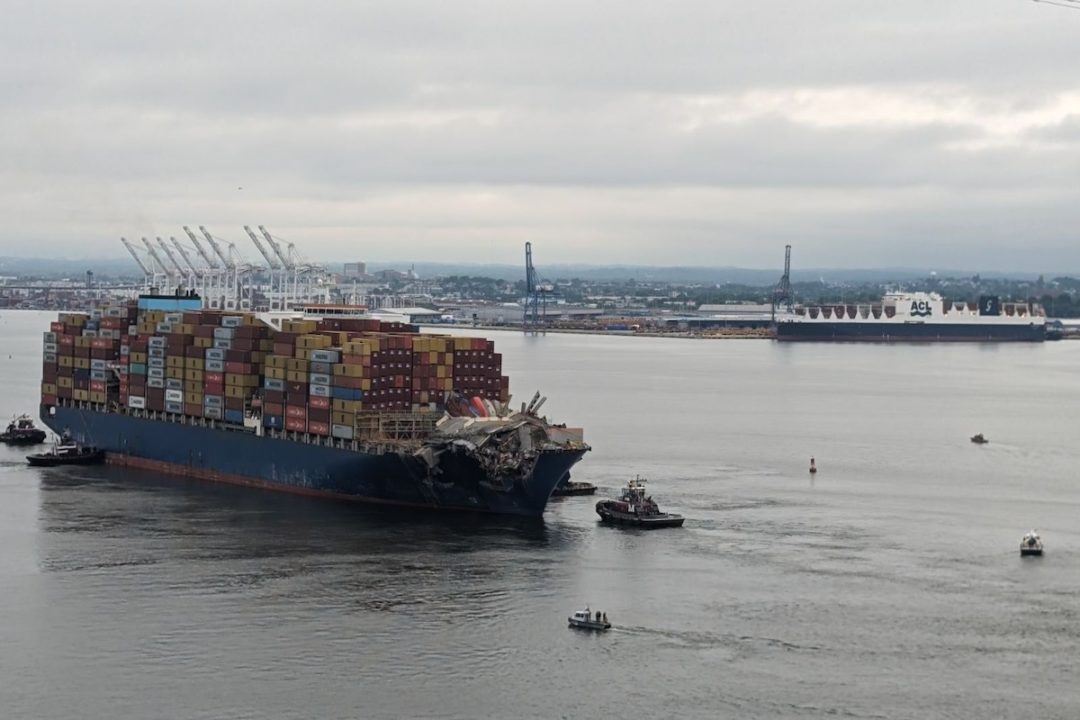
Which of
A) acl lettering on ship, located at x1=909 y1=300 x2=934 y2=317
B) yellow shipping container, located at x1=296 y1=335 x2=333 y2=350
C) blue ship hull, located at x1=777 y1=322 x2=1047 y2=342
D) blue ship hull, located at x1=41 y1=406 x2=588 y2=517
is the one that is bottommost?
blue ship hull, located at x1=41 y1=406 x2=588 y2=517

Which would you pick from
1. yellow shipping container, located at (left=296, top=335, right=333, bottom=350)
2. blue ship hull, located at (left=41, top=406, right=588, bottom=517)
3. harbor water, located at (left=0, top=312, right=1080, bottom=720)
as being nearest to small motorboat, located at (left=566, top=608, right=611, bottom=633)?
harbor water, located at (left=0, top=312, right=1080, bottom=720)

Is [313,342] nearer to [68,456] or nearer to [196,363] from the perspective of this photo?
[196,363]

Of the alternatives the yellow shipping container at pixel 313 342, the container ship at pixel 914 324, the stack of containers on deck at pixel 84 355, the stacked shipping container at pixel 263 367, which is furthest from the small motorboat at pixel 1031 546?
the container ship at pixel 914 324

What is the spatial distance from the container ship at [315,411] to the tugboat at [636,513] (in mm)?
1587

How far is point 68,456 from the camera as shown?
57062mm

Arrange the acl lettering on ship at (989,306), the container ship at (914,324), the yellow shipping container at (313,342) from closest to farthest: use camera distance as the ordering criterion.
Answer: the yellow shipping container at (313,342) → the container ship at (914,324) → the acl lettering on ship at (989,306)

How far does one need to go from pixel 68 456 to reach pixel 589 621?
2965 cm

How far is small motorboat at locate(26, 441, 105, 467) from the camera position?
56281 millimetres

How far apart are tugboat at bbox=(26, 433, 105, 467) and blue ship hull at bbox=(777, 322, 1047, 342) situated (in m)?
129

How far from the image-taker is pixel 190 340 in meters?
54.7

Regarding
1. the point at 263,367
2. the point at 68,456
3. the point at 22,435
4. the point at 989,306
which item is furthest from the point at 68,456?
the point at 989,306

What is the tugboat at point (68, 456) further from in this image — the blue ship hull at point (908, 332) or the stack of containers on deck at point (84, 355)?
the blue ship hull at point (908, 332)

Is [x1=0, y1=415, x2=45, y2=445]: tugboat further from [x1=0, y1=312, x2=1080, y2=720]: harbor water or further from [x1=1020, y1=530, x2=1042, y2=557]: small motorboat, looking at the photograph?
[x1=1020, y1=530, x2=1042, y2=557]: small motorboat

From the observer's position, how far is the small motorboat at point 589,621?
32812 millimetres
